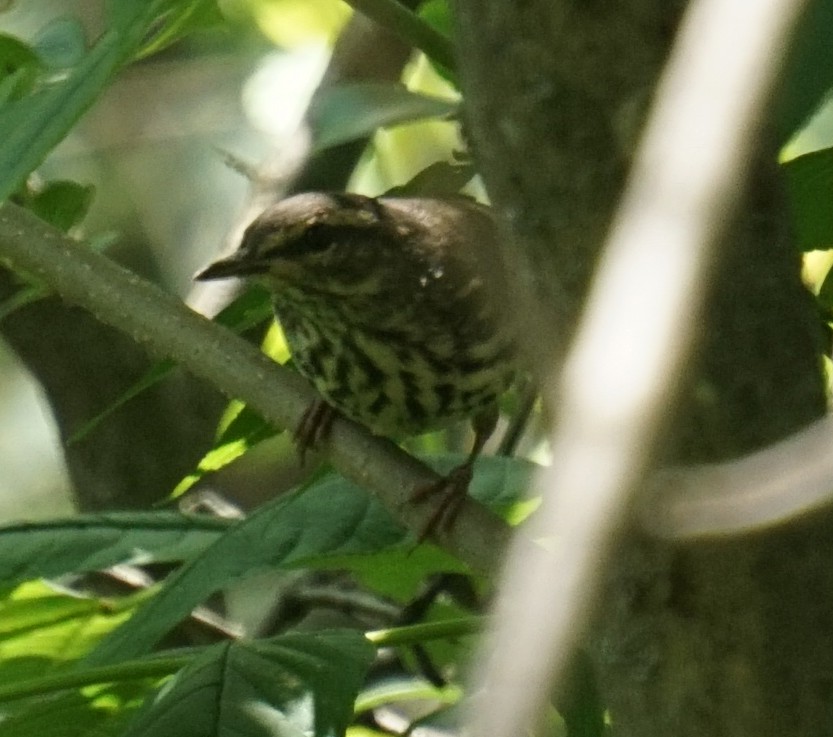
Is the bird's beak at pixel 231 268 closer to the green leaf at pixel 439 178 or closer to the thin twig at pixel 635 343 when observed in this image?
the green leaf at pixel 439 178

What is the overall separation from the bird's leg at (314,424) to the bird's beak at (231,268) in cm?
24

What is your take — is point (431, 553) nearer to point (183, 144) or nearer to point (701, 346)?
point (701, 346)

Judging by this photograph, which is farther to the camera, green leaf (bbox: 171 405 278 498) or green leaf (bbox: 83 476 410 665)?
green leaf (bbox: 171 405 278 498)

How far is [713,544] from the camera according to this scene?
1.05 meters

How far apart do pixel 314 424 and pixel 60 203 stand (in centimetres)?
38

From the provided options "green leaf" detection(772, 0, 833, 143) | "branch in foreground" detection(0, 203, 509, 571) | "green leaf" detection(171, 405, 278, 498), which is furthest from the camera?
"green leaf" detection(171, 405, 278, 498)

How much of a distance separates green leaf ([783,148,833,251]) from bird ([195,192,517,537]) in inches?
24.7

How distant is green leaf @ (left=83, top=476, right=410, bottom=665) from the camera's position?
1413 mm

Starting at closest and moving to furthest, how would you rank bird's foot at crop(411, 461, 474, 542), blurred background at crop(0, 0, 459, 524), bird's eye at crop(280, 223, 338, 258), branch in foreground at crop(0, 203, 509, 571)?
1. bird's foot at crop(411, 461, 474, 542)
2. branch in foreground at crop(0, 203, 509, 571)
3. bird's eye at crop(280, 223, 338, 258)
4. blurred background at crop(0, 0, 459, 524)

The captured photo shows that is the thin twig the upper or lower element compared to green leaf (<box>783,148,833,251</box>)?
upper

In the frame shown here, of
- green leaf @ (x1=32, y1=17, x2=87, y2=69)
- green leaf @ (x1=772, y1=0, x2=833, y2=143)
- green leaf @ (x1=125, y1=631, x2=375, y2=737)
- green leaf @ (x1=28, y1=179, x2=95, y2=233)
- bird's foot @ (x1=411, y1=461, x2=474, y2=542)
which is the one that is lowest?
green leaf @ (x1=125, y1=631, x2=375, y2=737)

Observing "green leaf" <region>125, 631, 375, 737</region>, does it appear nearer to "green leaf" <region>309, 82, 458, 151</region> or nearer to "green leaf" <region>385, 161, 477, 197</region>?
"green leaf" <region>309, 82, 458, 151</region>

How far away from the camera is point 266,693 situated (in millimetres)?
1270

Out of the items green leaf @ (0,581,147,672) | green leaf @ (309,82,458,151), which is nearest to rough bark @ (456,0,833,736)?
green leaf @ (309,82,458,151)
